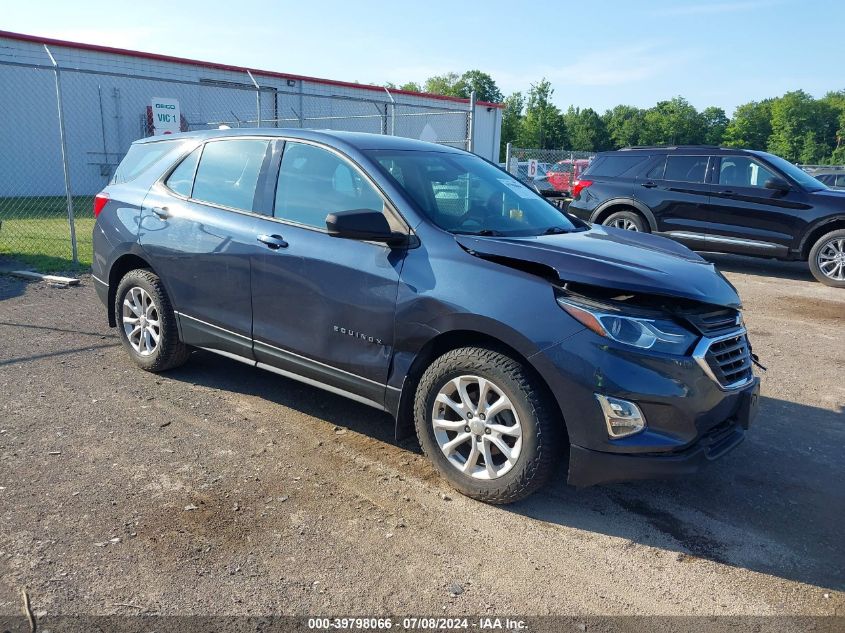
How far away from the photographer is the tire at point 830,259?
→ 959cm

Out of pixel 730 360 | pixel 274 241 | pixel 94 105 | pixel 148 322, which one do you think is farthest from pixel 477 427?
pixel 94 105

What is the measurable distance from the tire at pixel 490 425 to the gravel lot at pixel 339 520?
16 centimetres

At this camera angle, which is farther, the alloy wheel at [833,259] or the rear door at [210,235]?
the alloy wheel at [833,259]

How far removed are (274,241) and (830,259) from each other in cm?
863

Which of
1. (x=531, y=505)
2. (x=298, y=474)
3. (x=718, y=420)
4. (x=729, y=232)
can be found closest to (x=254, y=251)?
(x=298, y=474)

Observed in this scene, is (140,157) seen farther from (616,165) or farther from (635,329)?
(616,165)

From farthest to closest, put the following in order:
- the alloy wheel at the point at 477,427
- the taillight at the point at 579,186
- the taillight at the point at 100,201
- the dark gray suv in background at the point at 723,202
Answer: the taillight at the point at 579,186 < the dark gray suv in background at the point at 723,202 < the taillight at the point at 100,201 < the alloy wheel at the point at 477,427

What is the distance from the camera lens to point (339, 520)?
3.30m

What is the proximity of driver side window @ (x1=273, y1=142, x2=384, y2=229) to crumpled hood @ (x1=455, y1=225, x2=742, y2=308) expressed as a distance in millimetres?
729

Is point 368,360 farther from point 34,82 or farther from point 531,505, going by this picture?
point 34,82

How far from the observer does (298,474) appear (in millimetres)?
3738

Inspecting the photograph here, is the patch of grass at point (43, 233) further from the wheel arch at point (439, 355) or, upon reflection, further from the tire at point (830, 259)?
the tire at point (830, 259)

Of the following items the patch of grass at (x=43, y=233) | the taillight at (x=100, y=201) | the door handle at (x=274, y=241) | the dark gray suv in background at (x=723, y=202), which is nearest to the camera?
the door handle at (x=274, y=241)

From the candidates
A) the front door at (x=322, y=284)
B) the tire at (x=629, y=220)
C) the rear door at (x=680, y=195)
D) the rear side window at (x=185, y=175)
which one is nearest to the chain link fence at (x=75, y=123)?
the tire at (x=629, y=220)
